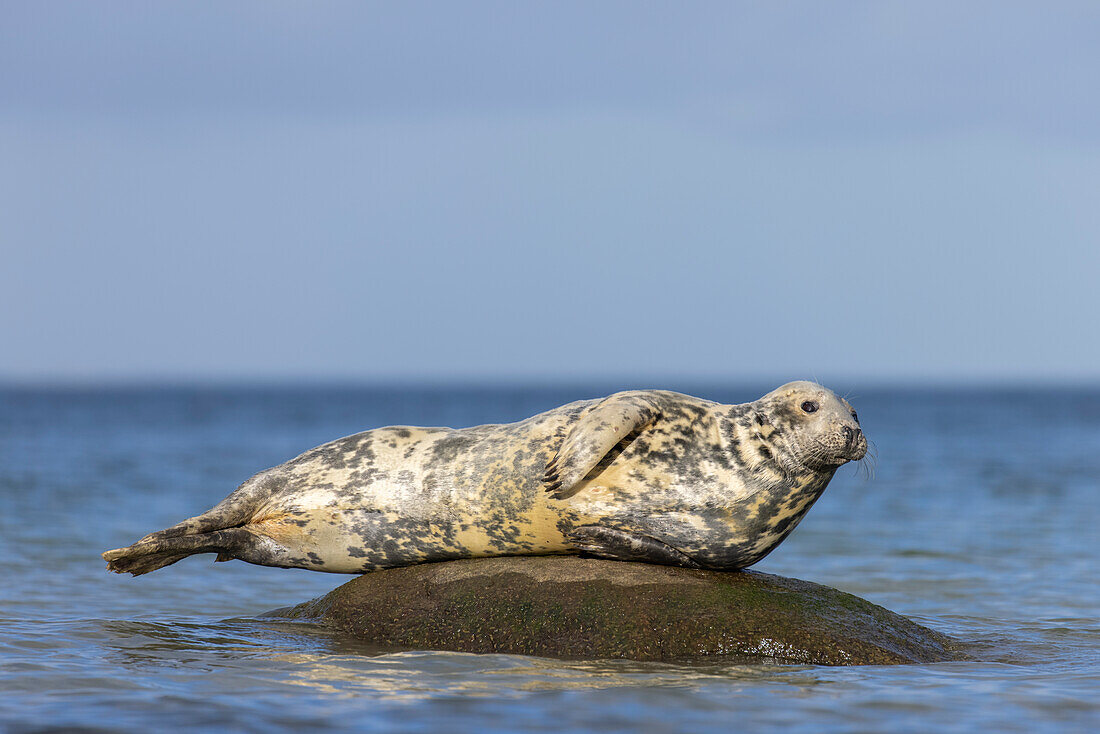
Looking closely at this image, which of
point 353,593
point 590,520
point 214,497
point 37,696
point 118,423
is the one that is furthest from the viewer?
point 118,423

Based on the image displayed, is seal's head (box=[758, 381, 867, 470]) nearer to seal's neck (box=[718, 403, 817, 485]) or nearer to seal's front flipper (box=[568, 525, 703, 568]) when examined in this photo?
seal's neck (box=[718, 403, 817, 485])

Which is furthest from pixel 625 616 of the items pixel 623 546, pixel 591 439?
pixel 591 439

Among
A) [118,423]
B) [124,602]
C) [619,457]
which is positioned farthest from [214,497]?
[118,423]

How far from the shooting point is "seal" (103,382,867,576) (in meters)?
6.72

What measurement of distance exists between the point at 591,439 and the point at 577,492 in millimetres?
454

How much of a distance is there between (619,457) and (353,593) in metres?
Answer: 1.82

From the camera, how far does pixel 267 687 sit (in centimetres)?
551

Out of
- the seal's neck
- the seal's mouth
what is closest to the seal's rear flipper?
the seal's neck

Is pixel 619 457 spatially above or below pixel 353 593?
above

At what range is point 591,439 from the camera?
6406mm

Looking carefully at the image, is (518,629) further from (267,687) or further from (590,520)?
(267,687)

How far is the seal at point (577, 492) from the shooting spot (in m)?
6.72

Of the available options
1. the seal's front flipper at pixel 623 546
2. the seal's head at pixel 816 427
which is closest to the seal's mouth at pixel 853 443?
the seal's head at pixel 816 427

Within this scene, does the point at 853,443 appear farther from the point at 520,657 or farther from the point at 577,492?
the point at 520,657
